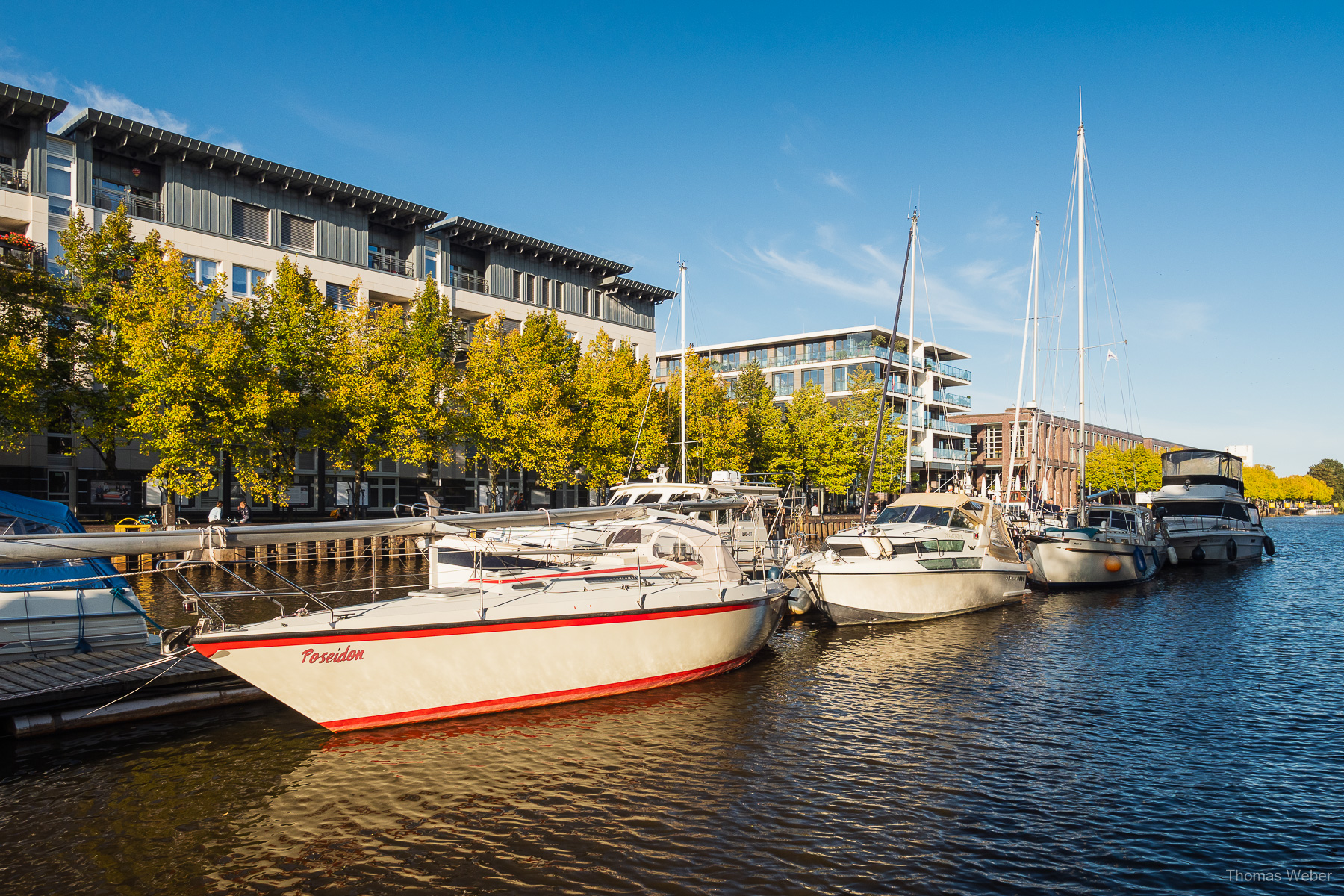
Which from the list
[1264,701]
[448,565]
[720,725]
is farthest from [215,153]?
[1264,701]

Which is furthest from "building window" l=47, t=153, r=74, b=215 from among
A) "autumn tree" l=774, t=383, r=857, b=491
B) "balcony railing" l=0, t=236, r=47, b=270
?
"autumn tree" l=774, t=383, r=857, b=491

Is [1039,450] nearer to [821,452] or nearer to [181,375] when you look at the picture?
[821,452]

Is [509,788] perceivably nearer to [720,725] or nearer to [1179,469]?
[720,725]

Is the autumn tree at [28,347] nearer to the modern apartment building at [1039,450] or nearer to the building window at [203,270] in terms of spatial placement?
the building window at [203,270]

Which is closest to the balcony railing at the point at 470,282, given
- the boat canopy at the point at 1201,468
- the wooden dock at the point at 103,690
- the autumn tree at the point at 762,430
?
the autumn tree at the point at 762,430

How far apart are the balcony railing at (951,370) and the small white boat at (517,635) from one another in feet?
229

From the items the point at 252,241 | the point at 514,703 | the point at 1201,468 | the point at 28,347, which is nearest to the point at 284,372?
the point at 28,347

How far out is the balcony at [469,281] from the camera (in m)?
53.4

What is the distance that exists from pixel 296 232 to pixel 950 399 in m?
60.5

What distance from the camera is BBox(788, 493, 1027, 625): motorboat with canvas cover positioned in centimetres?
2109

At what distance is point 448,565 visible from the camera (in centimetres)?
1559

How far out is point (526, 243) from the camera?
55.4 meters

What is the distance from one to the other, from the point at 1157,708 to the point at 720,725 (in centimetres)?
784

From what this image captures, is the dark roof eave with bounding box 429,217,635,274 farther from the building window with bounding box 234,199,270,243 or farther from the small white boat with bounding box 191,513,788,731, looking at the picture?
the small white boat with bounding box 191,513,788,731
